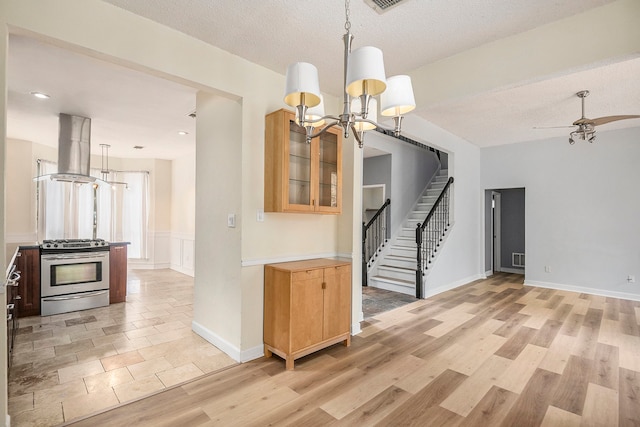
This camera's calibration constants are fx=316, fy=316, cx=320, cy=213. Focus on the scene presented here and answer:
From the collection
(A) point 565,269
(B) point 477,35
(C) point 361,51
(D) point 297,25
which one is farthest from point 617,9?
(A) point 565,269

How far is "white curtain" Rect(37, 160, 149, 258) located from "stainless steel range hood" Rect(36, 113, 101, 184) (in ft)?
7.23

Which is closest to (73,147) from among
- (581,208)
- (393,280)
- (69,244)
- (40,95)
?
(40,95)

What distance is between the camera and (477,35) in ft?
8.51

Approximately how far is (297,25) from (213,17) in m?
0.63

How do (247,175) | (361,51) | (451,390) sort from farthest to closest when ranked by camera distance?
1. (247,175)
2. (451,390)
3. (361,51)

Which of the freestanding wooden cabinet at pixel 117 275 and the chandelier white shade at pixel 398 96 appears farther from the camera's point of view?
the freestanding wooden cabinet at pixel 117 275

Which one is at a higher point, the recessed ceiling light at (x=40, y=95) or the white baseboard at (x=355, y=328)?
the recessed ceiling light at (x=40, y=95)

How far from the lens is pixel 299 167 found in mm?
3205

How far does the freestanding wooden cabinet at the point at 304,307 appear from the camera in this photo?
114 inches

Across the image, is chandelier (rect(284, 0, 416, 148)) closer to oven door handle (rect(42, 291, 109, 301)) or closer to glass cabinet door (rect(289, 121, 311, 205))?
glass cabinet door (rect(289, 121, 311, 205))

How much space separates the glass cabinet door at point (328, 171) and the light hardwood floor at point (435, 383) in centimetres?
158

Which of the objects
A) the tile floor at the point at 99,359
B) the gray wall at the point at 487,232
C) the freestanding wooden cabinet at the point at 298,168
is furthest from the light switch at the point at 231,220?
the gray wall at the point at 487,232

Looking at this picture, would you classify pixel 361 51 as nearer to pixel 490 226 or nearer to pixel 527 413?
pixel 527 413

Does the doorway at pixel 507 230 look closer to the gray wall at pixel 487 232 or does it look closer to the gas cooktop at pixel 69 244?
the gray wall at pixel 487 232
